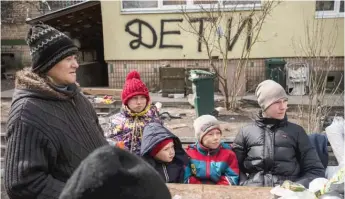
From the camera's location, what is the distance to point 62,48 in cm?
205

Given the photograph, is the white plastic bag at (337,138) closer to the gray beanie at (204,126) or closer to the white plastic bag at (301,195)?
the gray beanie at (204,126)

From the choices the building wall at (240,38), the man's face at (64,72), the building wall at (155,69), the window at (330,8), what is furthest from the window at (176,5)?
the man's face at (64,72)

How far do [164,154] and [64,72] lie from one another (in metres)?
1.25

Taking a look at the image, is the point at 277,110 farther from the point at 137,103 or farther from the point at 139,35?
the point at 139,35

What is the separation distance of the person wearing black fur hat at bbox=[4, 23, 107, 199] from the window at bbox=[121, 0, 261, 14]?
868cm

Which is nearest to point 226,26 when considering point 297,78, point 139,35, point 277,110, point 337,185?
point 297,78

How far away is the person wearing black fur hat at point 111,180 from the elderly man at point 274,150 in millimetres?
2167

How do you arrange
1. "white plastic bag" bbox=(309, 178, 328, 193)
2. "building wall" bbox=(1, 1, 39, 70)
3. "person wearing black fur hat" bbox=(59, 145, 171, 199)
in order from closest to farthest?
"person wearing black fur hat" bbox=(59, 145, 171, 199), "white plastic bag" bbox=(309, 178, 328, 193), "building wall" bbox=(1, 1, 39, 70)

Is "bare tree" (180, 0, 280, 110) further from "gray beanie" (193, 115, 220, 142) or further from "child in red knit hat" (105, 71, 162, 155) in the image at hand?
"gray beanie" (193, 115, 220, 142)

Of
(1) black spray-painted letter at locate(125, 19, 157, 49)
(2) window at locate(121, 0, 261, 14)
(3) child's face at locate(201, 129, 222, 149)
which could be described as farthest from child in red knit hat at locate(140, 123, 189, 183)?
(1) black spray-painted letter at locate(125, 19, 157, 49)

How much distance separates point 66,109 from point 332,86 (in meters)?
9.79

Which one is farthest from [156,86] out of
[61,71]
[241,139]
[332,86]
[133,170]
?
[133,170]

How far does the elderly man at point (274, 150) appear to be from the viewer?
307 centimetres

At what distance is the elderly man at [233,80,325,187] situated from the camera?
3068mm
